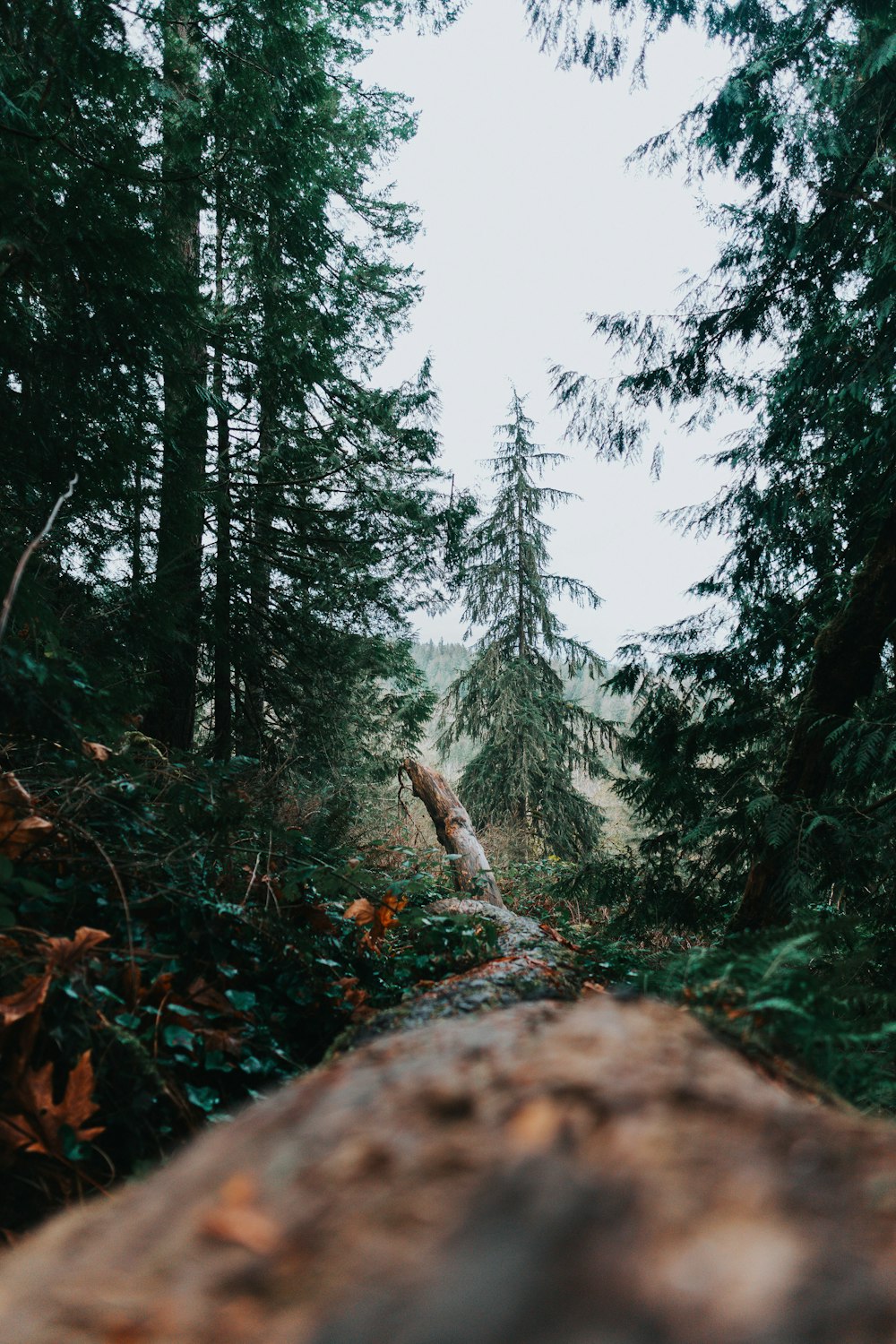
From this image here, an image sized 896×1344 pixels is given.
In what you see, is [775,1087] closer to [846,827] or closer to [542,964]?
[542,964]

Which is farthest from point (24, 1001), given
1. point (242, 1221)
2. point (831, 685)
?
point (831, 685)

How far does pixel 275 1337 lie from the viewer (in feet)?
1.65

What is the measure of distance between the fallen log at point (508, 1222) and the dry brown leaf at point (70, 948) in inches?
45.3

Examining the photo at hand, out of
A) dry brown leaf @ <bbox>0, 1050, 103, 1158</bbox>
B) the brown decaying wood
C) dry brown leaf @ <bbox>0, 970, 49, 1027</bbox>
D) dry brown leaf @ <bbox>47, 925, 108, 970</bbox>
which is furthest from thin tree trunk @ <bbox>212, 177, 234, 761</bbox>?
dry brown leaf @ <bbox>0, 1050, 103, 1158</bbox>

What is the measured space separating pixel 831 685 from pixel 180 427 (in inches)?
219

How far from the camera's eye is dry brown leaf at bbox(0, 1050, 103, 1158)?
153cm

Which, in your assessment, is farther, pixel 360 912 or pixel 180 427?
pixel 180 427

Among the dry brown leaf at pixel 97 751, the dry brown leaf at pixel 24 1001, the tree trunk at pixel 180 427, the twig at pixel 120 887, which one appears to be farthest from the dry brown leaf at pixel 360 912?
the tree trunk at pixel 180 427

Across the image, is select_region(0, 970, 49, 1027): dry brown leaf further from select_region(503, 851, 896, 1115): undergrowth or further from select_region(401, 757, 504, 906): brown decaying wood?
select_region(401, 757, 504, 906): brown decaying wood

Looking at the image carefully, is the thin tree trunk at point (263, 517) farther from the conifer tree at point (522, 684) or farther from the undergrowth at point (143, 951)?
the conifer tree at point (522, 684)

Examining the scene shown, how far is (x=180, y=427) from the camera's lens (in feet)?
18.9

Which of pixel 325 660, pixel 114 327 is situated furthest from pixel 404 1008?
pixel 325 660

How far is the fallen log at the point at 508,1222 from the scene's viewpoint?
464 mm

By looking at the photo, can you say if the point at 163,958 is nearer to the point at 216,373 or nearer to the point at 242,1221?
the point at 242,1221
